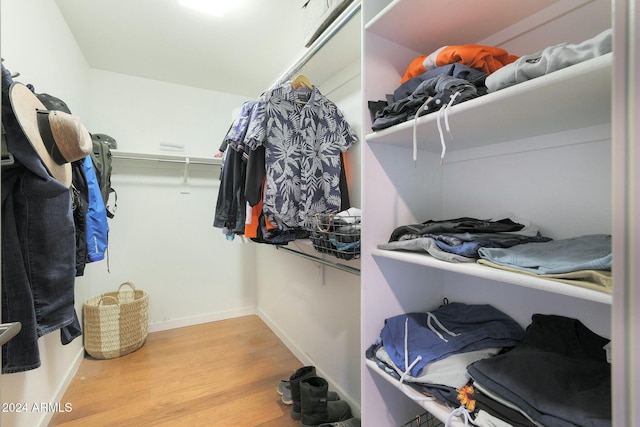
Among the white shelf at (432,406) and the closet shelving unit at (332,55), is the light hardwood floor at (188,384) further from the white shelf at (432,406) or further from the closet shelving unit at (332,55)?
the white shelf at (432,406)

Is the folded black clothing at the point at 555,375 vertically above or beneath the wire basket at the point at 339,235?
beneath

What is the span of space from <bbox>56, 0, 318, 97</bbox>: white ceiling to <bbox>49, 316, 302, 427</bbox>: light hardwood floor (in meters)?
2.15

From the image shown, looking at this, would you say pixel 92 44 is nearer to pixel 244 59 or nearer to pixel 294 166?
pixel 244 59

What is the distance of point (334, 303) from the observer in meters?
1.71

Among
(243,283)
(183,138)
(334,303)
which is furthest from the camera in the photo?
(243,283)

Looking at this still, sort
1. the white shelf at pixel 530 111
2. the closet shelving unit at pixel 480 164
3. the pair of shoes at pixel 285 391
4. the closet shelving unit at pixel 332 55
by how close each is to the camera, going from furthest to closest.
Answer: the pair of shoes at pixel 285 391
the closet shelving unit at pixel 332 55
the closet shelving unit at pixel 480 164
the white shelf at pixel 530 111

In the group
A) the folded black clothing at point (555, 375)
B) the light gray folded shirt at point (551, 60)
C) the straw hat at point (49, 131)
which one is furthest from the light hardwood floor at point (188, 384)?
the light gray folded shirt at point (551, 60)

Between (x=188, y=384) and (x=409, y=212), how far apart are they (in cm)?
187

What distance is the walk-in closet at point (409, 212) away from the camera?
551 millimetres

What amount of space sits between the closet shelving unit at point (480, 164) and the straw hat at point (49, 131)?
42.9 inches

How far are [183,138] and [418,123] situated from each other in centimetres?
268

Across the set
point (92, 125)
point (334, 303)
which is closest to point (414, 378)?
point (334, 303)

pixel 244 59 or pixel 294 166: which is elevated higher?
pixel 244 59

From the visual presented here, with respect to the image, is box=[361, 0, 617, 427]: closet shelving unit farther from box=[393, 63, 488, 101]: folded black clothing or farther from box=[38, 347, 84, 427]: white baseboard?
box=[38, 347, 84, 427]: white baseboard
